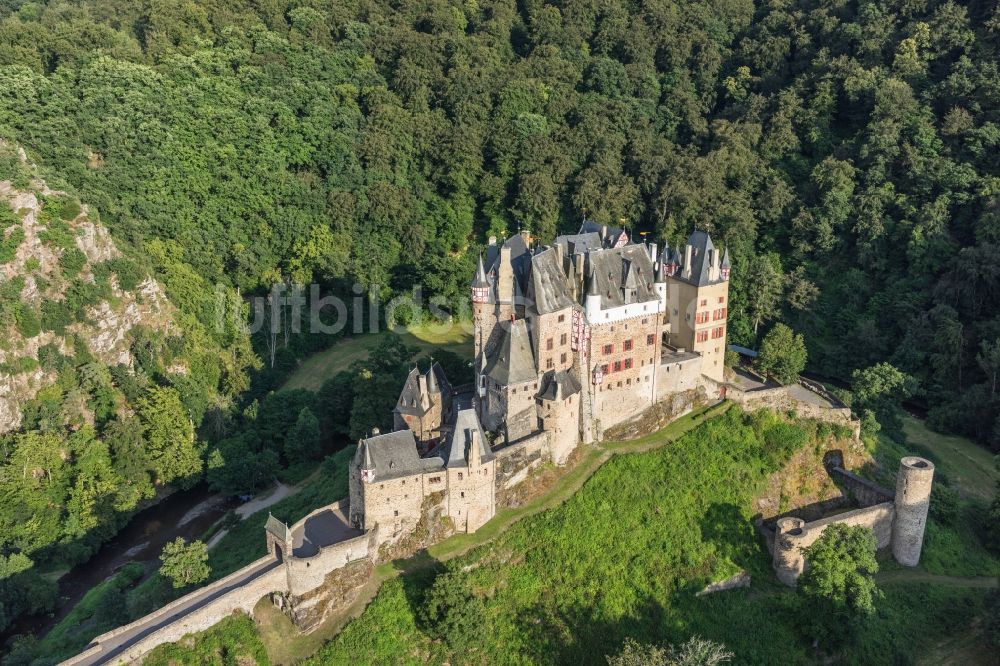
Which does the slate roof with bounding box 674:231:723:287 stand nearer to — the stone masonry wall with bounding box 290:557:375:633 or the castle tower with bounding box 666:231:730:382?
the castle tower with bounding box 666:231:730:382

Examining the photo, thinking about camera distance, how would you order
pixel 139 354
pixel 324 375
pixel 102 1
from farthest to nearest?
pixel 102 1 < pixel 324 375 < pixel 139 354

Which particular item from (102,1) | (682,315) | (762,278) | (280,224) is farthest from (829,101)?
(102,1)

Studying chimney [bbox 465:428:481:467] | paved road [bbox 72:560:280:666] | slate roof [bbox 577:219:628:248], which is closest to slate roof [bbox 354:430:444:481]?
chimney [bbox 465:428:481:467]

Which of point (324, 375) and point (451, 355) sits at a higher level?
point (451, 355)

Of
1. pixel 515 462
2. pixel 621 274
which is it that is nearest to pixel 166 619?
pixel 515 462

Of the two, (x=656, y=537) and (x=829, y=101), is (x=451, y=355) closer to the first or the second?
(x=656, y=537)
